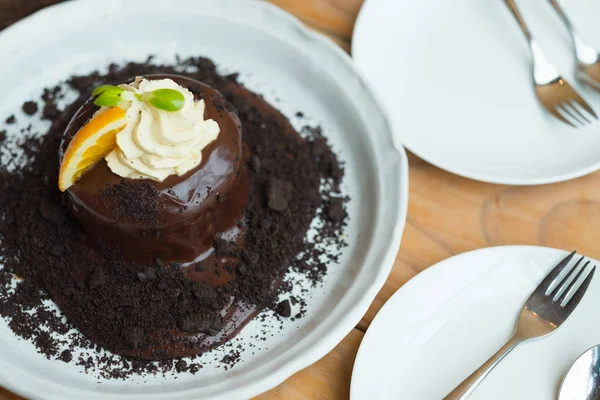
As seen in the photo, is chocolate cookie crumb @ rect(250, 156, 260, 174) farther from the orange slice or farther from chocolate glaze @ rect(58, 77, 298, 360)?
the orange slice

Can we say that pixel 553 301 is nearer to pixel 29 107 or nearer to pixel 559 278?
pixel 559 278

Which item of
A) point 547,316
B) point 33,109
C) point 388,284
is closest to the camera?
point 547,316

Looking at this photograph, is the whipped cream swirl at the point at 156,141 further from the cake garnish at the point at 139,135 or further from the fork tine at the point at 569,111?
the fork tine at the point at 569,111

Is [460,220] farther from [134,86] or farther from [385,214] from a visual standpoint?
[134,86]

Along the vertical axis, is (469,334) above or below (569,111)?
below

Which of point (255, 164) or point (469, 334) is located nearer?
point (469, 334)

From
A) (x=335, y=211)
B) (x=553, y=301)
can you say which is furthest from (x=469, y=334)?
(x=335, y=211)

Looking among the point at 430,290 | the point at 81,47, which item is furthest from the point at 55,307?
the point at 430,290
